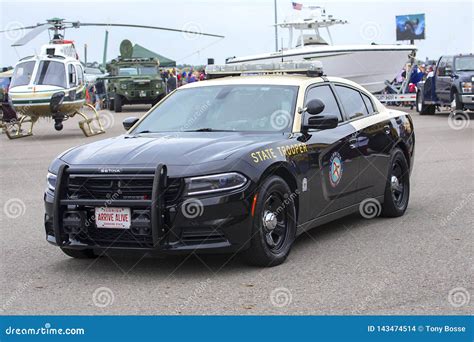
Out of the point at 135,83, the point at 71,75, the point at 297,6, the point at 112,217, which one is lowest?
the point at 135,83

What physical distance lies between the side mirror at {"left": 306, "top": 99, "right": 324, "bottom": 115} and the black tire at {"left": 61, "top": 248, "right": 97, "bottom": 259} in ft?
7.24

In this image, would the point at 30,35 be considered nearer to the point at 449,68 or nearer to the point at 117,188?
the point at 449,68

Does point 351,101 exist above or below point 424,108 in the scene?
above

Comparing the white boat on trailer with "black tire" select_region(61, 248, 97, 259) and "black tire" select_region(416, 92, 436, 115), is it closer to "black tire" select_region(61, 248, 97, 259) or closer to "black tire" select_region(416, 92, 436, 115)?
"black tire" select_region(416, 92, 436, 115)

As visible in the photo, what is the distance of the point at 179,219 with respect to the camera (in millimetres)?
6605

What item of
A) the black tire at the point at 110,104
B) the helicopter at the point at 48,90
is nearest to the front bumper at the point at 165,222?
the helicopter at the point at 48,90

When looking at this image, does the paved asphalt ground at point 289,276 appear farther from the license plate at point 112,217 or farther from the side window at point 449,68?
the side window at point 449,68

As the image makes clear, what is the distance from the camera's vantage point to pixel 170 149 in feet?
22.9

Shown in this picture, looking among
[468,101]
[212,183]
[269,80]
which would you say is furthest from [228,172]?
[468,101]

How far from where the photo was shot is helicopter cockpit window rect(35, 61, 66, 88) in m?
25.6

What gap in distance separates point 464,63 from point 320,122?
21339 mm

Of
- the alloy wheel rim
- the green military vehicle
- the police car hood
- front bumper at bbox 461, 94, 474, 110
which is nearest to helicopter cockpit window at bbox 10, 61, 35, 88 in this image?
the green military vehicle
